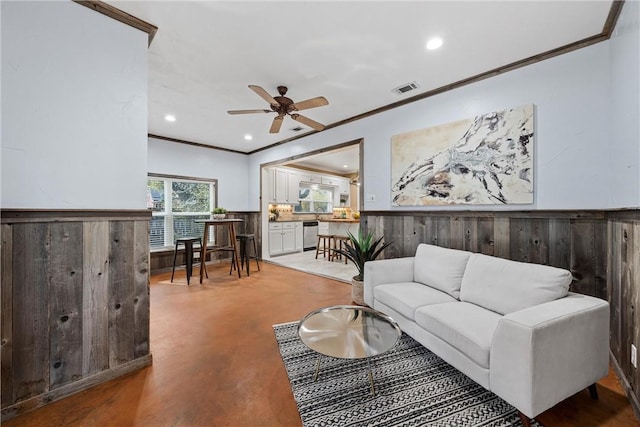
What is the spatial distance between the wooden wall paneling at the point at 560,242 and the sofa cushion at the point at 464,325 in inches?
42.0

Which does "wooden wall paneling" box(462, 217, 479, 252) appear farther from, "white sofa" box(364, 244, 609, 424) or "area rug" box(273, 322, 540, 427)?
"area rug" box(273, 322, 540, 427)

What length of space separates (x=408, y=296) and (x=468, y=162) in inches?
63.8

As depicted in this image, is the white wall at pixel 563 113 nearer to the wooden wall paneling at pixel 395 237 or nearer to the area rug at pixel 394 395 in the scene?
the wooden wall paneling at pixel 395 237

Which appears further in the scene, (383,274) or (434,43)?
(383,274)

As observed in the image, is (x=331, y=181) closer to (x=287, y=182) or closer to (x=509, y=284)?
(x=287, y=182)

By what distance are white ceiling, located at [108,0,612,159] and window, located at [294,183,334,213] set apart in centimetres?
454

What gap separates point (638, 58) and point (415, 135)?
184 centimetres

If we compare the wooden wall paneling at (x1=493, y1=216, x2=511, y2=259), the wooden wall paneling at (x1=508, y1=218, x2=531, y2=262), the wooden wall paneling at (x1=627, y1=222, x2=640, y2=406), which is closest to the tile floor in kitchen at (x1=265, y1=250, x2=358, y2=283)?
the wooden wall paneling at (x1=493, y1=216, x2=511, y2=259)

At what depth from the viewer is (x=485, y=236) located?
2.79m

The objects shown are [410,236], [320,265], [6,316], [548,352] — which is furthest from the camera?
[320,265]

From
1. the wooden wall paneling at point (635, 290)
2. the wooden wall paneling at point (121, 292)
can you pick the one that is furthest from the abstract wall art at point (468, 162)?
the wooden wall paneling at point (121, 292)

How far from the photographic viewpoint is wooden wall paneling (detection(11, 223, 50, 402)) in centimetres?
148

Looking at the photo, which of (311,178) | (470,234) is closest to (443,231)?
(470,234)

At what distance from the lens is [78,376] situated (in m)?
1.68
